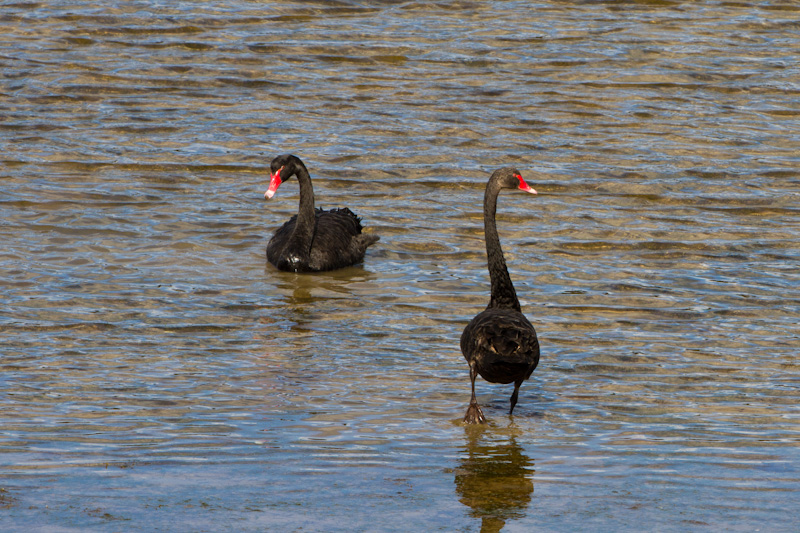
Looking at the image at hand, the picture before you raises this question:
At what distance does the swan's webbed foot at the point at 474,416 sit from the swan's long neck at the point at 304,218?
15.1ft

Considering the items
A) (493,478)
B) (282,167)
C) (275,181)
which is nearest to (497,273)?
(493,478)

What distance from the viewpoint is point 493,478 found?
5.92 meters

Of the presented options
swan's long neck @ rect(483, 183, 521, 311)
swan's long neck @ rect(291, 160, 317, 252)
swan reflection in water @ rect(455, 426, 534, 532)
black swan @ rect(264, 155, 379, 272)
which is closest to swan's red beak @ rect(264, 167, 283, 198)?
black swan @ rect(264, 155, 379, 272)

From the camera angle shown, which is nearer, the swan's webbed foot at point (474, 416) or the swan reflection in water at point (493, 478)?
the swan reflection in water at point (493, 478)

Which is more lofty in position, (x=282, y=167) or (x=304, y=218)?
(x=282, y=167)

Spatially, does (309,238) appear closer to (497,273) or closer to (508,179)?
(508,179)

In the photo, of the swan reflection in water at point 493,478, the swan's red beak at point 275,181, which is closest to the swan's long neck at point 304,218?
the swan's red beak at point 275,181

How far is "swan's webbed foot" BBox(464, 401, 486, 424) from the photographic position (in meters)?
6.82

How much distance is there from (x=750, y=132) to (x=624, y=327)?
23.6ft

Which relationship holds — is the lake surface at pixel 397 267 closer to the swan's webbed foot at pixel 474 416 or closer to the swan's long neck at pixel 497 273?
the swan's webbed foot at pixel 474 416

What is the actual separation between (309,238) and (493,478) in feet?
19.0

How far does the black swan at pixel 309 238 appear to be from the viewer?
1112 centimetres

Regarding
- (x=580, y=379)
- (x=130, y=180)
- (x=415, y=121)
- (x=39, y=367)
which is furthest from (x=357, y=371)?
(x=415, y=121)

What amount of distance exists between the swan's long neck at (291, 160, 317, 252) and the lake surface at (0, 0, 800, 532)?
35 cm
